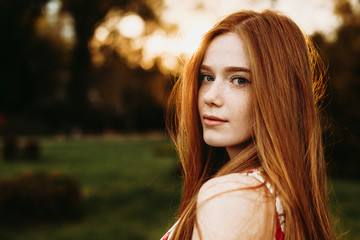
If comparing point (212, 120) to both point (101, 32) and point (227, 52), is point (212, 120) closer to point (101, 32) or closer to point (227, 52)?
point (227, 52)

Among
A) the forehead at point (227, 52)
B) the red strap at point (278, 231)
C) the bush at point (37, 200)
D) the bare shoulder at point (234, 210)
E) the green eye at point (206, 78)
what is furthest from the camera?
the bush at point (37, 200)

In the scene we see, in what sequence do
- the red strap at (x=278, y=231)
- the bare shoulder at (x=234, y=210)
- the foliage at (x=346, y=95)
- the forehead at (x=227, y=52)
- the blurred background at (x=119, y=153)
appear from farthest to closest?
1. the foliage at (x=346, y=95)
2. the blurred background at (x=119, y=153)
3. the forehead at (x=227, y=52)
4. the red strap at (x=278, y=231)
5. the bare shoulder at (x=234, y=210)

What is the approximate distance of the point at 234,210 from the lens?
1099 millimetres

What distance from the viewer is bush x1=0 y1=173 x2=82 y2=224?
7.51 metres

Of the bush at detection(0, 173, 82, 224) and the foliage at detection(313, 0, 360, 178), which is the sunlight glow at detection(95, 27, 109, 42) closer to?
the bush at detection(0, 173, 82, 224)

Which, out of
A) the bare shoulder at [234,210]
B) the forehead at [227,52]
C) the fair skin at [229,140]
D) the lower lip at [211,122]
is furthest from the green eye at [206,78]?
the bare shoulder at [234,210]

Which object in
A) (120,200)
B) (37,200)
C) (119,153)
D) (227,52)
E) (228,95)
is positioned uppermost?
(227,52)

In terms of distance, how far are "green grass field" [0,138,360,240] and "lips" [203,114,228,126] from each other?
0.94m

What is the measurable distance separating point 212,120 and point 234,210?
1.41 ft

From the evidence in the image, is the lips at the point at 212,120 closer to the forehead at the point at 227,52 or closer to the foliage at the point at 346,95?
the forehead at the point at 227,52

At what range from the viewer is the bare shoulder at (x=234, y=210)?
109 centimetres

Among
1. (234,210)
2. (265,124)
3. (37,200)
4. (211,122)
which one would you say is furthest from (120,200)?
(234,210)

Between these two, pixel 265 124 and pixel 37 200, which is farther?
pixel 37 200

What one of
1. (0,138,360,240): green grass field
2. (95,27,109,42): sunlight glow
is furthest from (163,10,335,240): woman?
(95,27,109,42): sunlight glow
